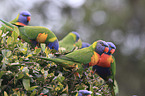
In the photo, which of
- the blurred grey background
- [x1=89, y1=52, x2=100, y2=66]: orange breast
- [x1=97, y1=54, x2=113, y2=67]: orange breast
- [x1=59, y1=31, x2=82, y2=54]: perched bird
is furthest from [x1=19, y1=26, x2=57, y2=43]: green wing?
the blurred grey background

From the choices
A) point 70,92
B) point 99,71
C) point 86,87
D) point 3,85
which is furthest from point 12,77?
point 99,71

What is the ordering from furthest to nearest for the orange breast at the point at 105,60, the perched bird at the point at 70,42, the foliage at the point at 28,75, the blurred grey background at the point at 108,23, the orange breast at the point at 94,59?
the blurred grey background at the point at 108,23 → the perched bird at the point at 70,42 → the orange breast at the point at 105,60 → the orange breast at the point at 94,59 → the foliage at the point at 28,75

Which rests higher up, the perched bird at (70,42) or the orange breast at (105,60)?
the perched bird at (70,42)

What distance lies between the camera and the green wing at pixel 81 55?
77.0 inches

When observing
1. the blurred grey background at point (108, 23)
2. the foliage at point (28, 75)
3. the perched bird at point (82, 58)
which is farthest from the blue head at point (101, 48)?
the blurred grey background at point (108, 23)

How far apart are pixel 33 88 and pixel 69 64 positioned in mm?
546

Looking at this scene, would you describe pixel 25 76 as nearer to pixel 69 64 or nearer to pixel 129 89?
pixel 69 64

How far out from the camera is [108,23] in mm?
10555

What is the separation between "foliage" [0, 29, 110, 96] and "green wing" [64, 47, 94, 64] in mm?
230

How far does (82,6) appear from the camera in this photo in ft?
35.9

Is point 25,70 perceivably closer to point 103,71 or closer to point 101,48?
point 101,48

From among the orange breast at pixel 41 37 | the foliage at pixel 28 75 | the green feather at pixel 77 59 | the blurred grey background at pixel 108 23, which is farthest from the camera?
the blurred grey background at pixel 108 23

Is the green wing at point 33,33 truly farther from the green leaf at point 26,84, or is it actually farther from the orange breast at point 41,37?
the green leaf at point 26,84

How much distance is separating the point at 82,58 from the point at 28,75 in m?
0.87
